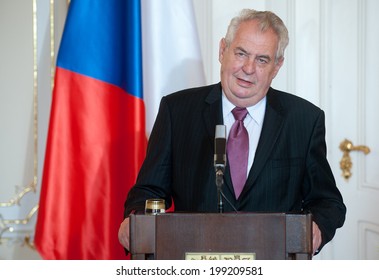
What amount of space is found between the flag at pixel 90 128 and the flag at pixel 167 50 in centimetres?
8

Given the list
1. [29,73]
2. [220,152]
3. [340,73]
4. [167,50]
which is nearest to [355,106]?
[340,73]

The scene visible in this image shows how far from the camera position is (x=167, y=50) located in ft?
10.3

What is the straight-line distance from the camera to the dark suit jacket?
221 cm

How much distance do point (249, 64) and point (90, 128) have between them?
1116 mm

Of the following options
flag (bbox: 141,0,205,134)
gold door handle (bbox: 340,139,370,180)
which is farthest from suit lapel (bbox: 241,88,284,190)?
gold door handle (bbox: 340,139,370,180)

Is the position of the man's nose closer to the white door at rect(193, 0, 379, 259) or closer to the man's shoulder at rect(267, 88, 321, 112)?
the man's shoulder at rect(267, 88, 321, 112)

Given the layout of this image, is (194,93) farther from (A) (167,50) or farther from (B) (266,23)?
(A) (167,50)

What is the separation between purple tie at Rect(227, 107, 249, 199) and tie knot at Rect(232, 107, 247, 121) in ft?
0.10

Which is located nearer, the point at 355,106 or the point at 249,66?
the point at 249,66

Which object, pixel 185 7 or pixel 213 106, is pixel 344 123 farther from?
pixel 213 106
